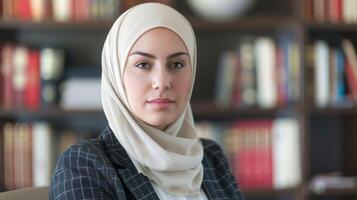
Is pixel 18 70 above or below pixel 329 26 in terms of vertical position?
below

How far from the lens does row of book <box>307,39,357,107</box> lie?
2916mm

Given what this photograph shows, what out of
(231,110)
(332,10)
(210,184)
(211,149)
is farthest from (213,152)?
(332,10)

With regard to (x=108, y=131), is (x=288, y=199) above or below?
below

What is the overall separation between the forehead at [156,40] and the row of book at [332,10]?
1.57 m

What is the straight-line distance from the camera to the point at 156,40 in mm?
1445

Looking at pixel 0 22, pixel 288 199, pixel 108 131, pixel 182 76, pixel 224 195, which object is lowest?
pixel 288 199

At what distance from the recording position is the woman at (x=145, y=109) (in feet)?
4.64

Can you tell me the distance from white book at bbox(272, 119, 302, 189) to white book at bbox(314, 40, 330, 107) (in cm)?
17

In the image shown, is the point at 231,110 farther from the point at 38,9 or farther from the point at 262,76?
the point at 38,9

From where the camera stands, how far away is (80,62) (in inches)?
117

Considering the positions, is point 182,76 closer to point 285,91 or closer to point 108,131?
point 108,131

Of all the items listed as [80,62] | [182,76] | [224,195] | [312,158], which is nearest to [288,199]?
[312,158]

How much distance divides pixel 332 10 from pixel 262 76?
0.45 metres

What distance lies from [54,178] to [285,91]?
1685 millimetres
